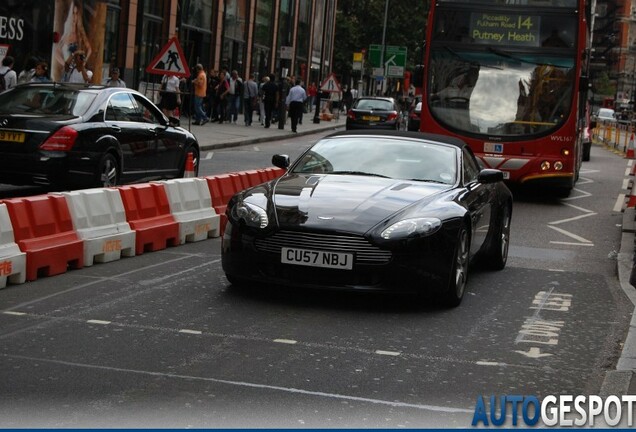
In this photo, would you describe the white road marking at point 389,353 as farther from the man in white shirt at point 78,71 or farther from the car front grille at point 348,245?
the man in white shirt at point 78,71

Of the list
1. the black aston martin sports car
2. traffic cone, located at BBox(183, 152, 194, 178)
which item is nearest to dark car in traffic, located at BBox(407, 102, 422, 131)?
traffic cone, located at BBox(183, 152, 194, 178)

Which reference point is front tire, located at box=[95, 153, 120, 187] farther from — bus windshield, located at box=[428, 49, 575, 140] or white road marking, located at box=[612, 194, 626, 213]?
white road marking, located at box=[612, 194, 626, 213]

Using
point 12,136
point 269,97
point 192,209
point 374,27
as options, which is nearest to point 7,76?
point 12,136

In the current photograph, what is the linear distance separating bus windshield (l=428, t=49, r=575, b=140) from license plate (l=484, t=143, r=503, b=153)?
0.17 meters

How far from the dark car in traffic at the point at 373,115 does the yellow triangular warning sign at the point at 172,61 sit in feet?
55.8

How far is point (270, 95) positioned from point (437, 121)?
22.3 metres

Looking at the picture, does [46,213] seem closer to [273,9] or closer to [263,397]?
[263,397]

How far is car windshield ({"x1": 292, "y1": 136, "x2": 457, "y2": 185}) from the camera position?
10.4m

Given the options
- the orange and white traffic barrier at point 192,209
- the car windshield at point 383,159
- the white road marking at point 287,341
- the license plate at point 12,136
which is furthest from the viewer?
the license plate at point 12,136

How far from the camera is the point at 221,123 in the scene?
41.2 meters

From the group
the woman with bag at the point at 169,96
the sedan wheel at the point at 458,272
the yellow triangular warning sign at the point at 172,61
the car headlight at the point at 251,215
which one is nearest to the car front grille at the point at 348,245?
the car headlight at the point at 251,215

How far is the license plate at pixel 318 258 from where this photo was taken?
878 centimetres

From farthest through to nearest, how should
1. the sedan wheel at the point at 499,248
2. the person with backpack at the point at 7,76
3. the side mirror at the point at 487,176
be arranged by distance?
the person with backpack at the point at 7,76 < the sedan wheel at the point at 499,248 < the side mirror at the point at 487,176

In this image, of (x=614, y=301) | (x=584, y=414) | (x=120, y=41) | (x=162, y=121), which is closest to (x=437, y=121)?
(x=162, y=121)
